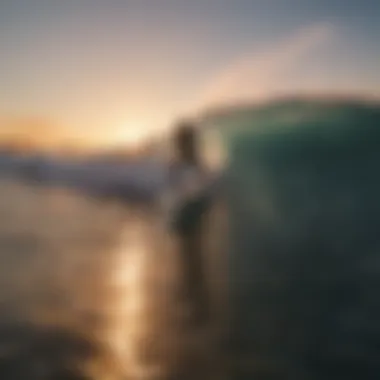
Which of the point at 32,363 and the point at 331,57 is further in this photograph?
the point at 331,57

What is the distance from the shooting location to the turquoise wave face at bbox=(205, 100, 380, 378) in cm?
108

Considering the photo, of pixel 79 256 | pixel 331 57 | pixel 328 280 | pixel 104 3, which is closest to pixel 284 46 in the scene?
pixel 331 57

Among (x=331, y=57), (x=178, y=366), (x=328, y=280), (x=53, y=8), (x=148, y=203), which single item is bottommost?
(x=178, y=366)

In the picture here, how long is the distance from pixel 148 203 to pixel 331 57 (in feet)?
1.59

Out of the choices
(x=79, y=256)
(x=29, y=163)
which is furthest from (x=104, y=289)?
(x=29, y=163)

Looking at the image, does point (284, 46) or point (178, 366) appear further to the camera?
point (284, 46)

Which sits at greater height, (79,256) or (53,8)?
(53,8)

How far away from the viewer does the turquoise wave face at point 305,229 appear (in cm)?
108

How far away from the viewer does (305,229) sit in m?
1.13

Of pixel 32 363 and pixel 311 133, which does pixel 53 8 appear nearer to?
pixel 311 133

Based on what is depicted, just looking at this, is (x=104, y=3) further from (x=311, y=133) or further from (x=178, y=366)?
(x=178, y=366)

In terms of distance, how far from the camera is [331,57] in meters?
1.17

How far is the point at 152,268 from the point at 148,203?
5.1 inches

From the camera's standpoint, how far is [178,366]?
105 cm
